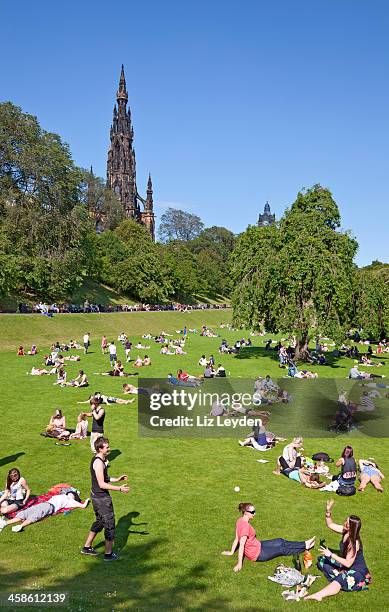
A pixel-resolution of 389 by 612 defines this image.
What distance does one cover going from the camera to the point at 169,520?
971 centimetres

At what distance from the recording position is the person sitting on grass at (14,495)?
9641 mm

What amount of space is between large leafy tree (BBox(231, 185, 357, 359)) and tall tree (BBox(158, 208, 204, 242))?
111150 millimetres

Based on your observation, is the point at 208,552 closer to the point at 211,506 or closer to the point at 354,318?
the point at 211,506

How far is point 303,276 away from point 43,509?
25.5 metres

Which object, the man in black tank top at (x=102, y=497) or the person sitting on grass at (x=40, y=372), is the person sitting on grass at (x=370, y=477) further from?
the person sitting on grass at (x=40, y=372)

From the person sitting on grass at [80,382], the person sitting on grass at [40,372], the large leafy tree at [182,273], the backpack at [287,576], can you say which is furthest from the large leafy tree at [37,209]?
the backpack at [287,576]

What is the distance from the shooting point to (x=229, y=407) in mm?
17719

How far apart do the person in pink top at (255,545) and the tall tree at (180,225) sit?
140 meters

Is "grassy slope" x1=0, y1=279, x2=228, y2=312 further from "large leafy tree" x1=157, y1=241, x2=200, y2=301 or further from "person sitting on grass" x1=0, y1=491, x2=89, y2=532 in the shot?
"person sitting on grass" x1=0, y1=491, x2=89, y2=532

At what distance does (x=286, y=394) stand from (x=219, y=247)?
11837 cm

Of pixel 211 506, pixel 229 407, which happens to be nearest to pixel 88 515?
pixel 211 506

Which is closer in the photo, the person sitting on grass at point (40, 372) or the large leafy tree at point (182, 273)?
the person sitting on grass at point (40, 372)

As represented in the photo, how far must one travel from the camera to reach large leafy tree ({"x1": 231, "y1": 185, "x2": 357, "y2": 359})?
32.0 meters

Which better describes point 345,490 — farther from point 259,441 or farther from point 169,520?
point 169,520
